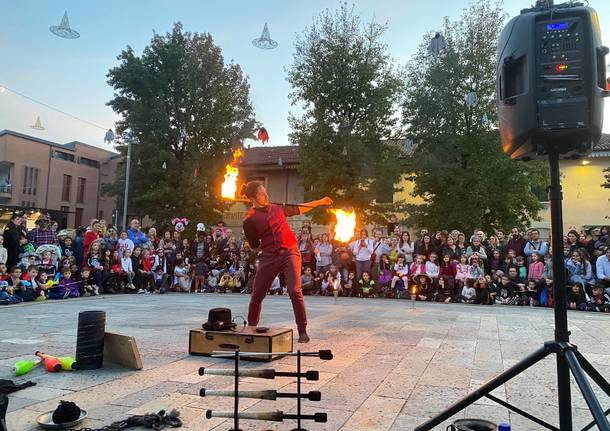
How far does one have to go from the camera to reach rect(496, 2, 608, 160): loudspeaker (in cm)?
250

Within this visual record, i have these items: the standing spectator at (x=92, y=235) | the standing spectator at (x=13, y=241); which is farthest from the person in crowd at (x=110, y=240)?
the standing spectator at (x=13, y=241)

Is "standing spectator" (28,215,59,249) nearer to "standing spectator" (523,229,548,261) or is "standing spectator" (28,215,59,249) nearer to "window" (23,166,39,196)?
"standing spectator" (523,229,548,261)

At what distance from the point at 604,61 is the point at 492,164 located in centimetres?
1954

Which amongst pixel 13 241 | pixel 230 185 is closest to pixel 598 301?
pixel 230 185

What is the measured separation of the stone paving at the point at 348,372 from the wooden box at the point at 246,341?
16 cm

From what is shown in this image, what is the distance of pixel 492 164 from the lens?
20.9m

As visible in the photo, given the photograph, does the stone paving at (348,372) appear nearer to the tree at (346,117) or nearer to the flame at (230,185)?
the flame at (230,185)

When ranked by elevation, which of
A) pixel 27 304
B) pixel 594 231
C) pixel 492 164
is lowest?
pixel 27 304

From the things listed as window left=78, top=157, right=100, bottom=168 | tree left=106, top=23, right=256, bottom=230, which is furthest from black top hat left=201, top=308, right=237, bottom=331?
window left=78, top=157, right=100, bottom=168

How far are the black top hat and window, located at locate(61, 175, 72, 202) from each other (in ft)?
153

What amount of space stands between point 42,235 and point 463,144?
1747cm

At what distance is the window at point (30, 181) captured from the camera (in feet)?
140

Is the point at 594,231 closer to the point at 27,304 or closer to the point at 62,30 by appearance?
the point at 27,304

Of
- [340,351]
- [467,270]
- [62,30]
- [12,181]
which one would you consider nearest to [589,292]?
[467,270]
